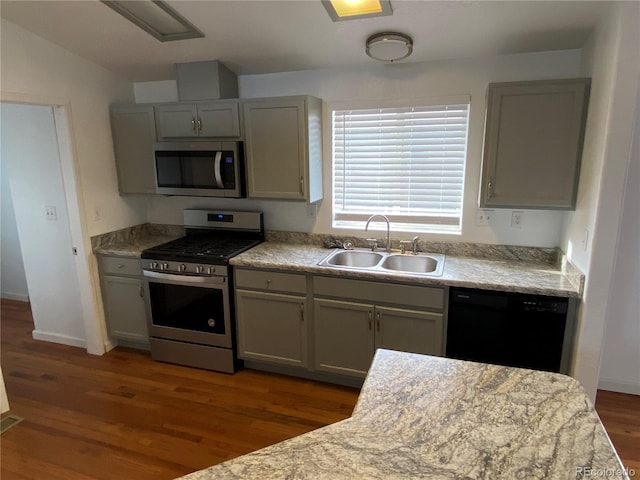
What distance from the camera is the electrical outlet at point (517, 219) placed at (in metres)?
2.73

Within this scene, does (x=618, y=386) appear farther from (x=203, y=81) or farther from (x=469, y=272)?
(x=203, y=81)

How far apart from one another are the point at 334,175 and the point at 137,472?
2351mm

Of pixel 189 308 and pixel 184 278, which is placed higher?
pixel 184 278

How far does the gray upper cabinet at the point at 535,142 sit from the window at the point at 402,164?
1.43ft

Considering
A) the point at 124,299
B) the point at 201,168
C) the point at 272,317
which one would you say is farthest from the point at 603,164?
the point at 124,299

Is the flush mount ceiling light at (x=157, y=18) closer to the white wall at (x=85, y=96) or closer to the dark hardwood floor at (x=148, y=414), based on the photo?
the white wall at (x=85, y=96)

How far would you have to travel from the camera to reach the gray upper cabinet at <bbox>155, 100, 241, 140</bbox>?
2918 millimetres

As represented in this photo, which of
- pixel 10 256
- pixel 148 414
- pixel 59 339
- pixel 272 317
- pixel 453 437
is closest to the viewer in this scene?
pixel 453 437

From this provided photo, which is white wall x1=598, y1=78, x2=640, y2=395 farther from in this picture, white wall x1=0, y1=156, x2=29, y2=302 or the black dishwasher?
white wall x1=0, y1=156, x2=29, y2=302

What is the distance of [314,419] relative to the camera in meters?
2.48

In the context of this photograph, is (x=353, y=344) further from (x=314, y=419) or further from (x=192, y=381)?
(x=192, y=381)

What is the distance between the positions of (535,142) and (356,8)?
4.28 feet

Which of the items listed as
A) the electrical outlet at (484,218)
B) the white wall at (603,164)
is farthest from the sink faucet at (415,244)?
the white wall at (603,164)

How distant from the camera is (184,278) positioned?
114 inches
